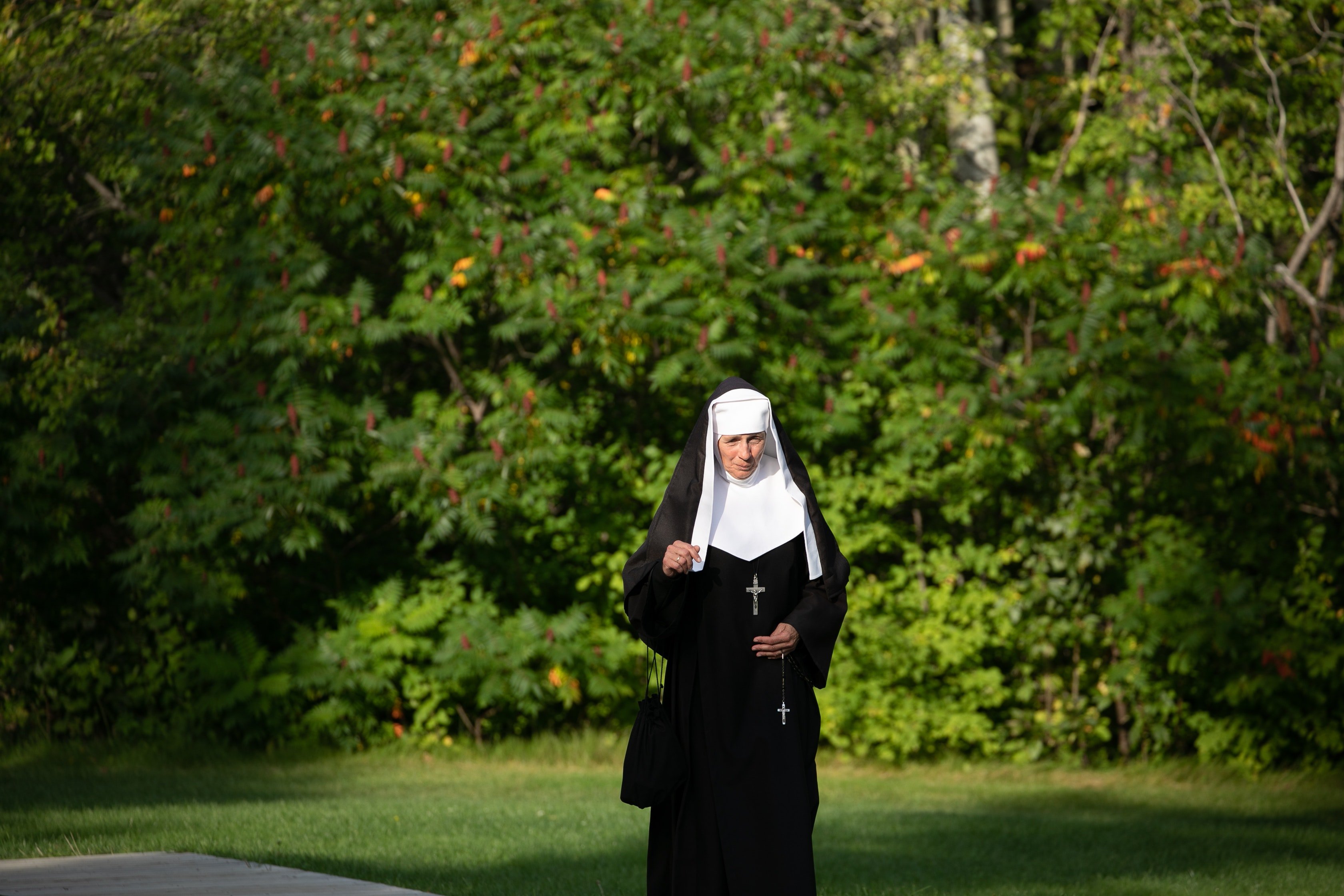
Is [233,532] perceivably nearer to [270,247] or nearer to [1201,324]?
[270,247]

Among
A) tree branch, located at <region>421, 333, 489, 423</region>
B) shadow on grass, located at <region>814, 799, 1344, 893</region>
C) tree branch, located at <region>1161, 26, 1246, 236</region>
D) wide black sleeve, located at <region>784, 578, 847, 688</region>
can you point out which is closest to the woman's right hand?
wide black sleeve, located at <region>784, 578, 847, 688</region>

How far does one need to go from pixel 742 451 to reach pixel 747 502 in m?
0.19

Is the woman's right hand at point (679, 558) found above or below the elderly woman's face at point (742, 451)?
below

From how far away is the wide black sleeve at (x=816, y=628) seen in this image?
500 centimetres

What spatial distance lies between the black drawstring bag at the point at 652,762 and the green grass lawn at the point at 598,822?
1943 millimetres

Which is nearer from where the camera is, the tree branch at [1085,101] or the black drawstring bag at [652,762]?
the black drawstring bag at [652,762]

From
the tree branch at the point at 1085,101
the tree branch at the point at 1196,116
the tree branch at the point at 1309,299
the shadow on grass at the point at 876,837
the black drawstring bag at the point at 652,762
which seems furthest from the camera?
the tree branch at the point at 1085,101

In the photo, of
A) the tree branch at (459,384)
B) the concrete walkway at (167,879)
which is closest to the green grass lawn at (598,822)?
the concrete walkway at (167,879)

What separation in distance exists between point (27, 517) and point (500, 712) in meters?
4.14

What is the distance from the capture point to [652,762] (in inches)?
192

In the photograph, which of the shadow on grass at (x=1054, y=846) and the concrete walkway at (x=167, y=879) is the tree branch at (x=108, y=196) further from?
the shadow on grass at (x=1054, y=846)

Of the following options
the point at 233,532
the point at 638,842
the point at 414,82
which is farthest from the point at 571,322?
the point at 638,842

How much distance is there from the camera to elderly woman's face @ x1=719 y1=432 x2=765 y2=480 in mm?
5059

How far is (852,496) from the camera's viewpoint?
11.9 meters
